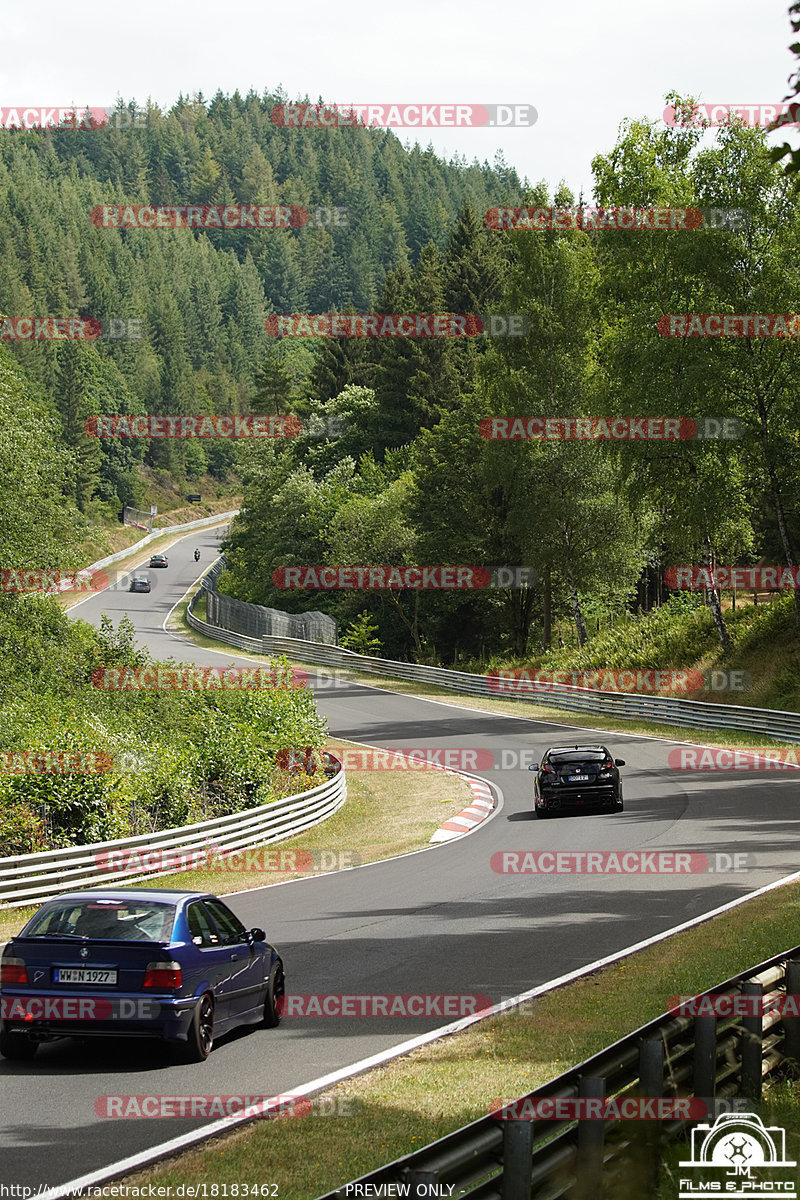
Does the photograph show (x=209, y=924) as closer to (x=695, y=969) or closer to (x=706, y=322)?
(x=695, y=969)

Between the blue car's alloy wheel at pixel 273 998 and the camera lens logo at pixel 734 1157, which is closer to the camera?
the camera lens logo at pixel 734 1157

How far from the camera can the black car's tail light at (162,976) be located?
9.13 metres

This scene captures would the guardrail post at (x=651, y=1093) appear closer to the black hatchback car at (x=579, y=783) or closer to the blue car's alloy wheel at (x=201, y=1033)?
the blue car's alloy wheel at (x=201, y=1033)

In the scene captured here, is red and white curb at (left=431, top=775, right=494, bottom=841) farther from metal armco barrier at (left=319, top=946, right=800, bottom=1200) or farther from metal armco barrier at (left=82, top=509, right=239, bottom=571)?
metal armco barrier at (left=82, top=509, right=239, bottom=571)

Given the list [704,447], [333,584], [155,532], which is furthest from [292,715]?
[155,532]

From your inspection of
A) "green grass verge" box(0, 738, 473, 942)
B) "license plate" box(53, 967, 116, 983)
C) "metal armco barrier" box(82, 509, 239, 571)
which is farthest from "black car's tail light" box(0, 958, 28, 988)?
"metal armco barrier" box(82, 509, 239, 571)

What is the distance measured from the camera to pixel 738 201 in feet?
130

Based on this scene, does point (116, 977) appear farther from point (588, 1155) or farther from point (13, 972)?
point (588, 1155)

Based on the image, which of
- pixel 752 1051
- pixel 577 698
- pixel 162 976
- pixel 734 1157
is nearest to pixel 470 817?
pixel 162 976

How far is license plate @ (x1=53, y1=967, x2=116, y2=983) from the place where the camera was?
30.1 ft

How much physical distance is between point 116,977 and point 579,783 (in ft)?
56.5

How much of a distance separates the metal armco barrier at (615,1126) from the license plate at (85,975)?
Answer: 2845mm

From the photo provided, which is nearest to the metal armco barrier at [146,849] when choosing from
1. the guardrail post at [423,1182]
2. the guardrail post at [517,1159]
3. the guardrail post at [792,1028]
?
the guardrail post at [792,1028]

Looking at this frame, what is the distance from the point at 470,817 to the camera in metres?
26.8
